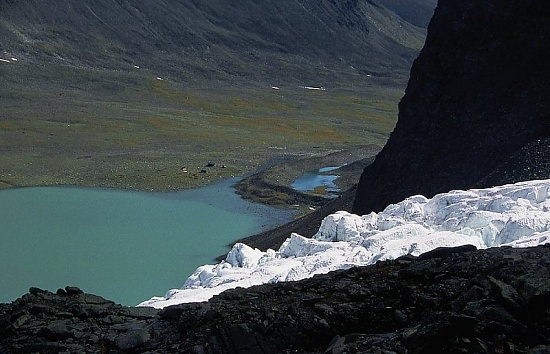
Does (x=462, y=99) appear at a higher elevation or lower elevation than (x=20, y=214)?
higher

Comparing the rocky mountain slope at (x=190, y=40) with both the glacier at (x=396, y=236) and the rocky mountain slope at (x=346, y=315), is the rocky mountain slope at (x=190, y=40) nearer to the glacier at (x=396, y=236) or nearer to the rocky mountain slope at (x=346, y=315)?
the glacier at (x=396, y=236)

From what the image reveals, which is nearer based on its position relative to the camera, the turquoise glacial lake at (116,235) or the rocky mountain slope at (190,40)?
the turquoise glacial lake at (116,235)

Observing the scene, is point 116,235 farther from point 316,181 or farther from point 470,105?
point 316,181

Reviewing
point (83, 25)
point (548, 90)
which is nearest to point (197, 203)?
point (548, 90)

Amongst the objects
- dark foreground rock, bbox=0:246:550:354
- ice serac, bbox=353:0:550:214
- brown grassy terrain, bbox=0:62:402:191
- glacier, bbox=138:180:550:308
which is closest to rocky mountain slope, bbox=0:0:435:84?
brown grassy terrain, bbox=0:62:402:191

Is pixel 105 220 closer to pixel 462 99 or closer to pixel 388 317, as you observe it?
pixel 462 99

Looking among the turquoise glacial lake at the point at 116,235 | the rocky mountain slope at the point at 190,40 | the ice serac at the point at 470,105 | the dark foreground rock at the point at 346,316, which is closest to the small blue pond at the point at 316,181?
the turquoise glacial lake at the point at 116,235
